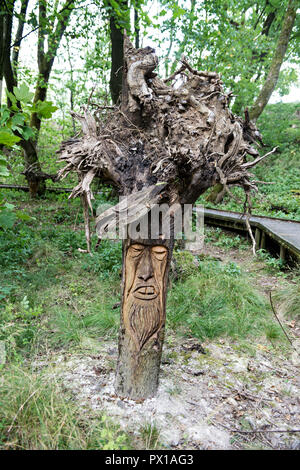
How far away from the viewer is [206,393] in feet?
9.20

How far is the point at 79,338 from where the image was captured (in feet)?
11.2

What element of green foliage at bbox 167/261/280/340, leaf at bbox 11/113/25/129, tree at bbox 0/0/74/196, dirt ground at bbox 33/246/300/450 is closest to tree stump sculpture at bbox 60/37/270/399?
dirt ground at bbox 33/246/300/450

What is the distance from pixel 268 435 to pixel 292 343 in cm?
A: 144

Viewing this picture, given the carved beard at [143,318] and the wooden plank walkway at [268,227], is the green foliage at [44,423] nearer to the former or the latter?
the carved beard at [143,318]

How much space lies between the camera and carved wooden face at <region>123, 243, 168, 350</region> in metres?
2.47

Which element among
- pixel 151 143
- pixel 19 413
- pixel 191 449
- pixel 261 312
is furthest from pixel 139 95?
pixel 261 312

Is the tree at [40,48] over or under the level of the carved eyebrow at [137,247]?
over

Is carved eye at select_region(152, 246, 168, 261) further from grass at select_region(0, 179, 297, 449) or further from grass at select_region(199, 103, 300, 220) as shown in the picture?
grass at select_region(199, 103, 300, 220)

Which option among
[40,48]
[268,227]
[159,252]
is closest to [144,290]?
[159,252]

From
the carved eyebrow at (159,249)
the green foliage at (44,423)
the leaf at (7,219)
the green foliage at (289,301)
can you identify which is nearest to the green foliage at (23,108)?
the leaf at (7,219)

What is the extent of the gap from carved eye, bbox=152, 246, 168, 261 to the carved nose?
62mm

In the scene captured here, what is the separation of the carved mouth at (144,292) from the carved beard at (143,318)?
5 centimetres

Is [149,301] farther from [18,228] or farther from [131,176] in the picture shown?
[18,228]

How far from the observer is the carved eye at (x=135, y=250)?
2.43 meters
